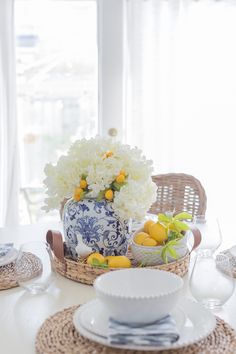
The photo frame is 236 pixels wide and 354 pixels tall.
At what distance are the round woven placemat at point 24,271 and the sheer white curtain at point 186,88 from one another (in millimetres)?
1925

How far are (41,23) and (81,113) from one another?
65cm

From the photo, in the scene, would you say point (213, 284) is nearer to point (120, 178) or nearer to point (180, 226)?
point (180, 226)

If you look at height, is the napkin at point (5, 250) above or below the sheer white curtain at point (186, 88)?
below

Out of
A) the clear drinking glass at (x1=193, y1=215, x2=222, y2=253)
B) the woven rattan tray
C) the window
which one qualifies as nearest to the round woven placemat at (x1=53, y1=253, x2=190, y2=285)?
the woven rattan tray

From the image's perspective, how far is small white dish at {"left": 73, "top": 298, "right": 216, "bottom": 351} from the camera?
37.4 inches

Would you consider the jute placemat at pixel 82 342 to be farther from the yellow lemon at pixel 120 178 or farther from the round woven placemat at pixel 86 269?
the yellow lemon at pixel 120 178

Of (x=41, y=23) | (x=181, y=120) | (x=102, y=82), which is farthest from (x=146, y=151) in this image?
(x=41, y=23)

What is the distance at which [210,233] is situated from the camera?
5.22ft

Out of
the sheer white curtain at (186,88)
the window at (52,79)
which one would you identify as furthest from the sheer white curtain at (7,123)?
the sheer white curtain at (186,88)

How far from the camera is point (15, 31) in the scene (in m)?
3.22

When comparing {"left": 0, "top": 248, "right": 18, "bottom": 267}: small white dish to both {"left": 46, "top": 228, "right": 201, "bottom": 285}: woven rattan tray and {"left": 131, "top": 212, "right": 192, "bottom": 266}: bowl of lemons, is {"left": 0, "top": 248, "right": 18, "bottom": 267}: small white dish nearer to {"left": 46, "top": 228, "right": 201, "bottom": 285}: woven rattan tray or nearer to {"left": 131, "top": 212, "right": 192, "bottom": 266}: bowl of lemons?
{"left": 46, "top": 228, "right": 201, "bottom": 285}: woven rattan tray

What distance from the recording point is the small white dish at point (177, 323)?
37.4 inches

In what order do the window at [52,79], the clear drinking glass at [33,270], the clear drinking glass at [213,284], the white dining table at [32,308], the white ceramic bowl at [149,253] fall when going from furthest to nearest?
the window at [52,79], the white ceramic bowl at [149,253], the clear drinking glass at [33,270], the clear drinking glass at [213,284], the white dining table at [32,308]

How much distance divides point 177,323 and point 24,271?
511 mm
